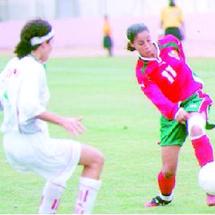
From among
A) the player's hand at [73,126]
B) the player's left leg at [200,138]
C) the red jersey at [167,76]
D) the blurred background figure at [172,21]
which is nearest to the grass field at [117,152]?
the player's left leg at [200,138]

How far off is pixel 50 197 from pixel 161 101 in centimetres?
162

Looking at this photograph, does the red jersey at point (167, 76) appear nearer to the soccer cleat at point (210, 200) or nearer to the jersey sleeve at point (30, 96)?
the soccer cleat at point (210, 200)

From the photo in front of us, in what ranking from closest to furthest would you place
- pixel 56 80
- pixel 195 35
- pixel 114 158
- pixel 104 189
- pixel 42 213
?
pixel 42 213 → pixel 104 189 → pixel 114 158 → pixel 56 80 → pixel 195 35

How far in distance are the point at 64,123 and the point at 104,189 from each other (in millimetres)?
2969

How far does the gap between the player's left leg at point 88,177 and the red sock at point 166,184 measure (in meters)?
1.67

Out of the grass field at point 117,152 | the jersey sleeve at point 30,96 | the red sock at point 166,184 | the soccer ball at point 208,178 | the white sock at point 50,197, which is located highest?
the jersey sleeve at point 30,96

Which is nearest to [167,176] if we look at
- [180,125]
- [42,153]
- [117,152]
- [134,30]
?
[180,125]

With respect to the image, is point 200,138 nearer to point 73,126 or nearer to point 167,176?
point 167,176

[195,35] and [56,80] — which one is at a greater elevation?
[56,80]

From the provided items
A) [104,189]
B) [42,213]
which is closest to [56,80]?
[104,189]

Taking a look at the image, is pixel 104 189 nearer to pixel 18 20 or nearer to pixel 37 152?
pixel 37 152

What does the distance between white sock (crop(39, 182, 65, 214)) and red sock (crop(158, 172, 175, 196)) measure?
1.68 meters

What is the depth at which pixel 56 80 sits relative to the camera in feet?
81.1

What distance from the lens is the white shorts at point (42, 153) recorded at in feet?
24.1
